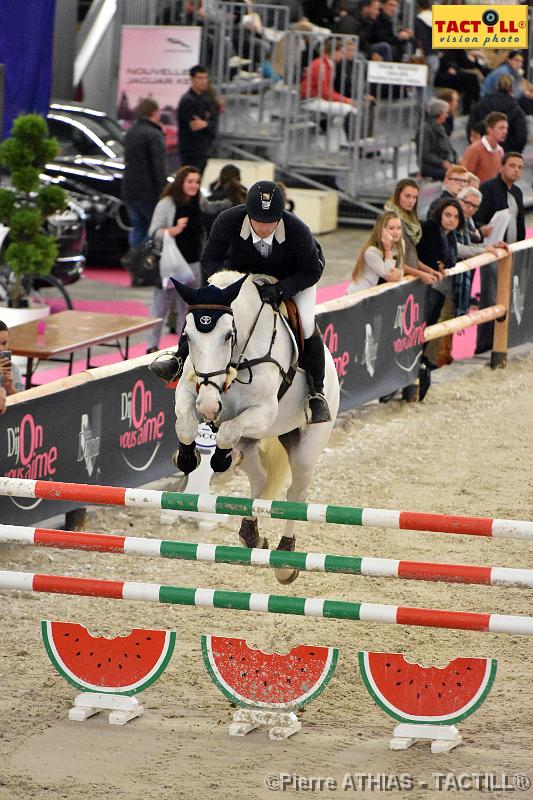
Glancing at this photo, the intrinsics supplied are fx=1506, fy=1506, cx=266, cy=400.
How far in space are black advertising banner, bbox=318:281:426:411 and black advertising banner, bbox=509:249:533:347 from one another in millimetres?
1856

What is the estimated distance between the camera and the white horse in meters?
6.29

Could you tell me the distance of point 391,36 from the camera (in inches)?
822

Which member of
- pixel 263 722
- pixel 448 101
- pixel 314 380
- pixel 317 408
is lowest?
pixel 263 722

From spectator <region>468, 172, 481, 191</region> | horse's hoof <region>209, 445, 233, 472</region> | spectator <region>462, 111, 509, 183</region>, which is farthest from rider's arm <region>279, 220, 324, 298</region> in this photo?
spectator <region>462, 111, 509, 183</region>

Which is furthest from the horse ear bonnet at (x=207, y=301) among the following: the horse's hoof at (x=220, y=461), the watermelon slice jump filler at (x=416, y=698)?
the watermelon slice jump filler at (x=416, y=698)

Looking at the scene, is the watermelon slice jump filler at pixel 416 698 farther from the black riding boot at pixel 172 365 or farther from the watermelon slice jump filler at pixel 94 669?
the black riding boot at pixel 172 365

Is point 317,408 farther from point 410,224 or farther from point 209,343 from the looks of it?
point 410,224

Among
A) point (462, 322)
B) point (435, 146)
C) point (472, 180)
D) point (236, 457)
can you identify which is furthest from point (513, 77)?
point (236, 457)

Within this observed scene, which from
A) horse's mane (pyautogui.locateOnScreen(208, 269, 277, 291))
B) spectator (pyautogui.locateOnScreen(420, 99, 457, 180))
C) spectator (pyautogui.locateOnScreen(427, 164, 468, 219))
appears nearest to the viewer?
horse's mane (pyautogui.locateOnScreen(208, 269, 277, 291))

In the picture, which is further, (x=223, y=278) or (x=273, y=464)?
(x=273, y=464)

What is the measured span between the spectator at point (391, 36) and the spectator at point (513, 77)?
4.59ft

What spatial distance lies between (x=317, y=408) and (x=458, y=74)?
15.1 metres

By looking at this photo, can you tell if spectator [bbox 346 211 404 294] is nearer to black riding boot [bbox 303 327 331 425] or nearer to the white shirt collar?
black riding boot [bbox 303 327 331 425]

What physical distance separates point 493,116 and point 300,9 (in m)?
8.09
